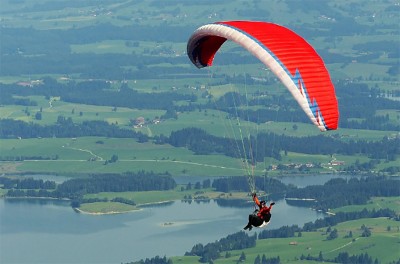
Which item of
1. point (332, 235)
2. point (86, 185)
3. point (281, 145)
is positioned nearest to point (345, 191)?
point (332, 235)

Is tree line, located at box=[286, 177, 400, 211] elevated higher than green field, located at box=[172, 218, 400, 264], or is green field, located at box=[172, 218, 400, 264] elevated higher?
tree line, located at box=[286, 177, 400, 211]

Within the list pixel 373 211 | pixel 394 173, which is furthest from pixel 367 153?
pixel 373 211

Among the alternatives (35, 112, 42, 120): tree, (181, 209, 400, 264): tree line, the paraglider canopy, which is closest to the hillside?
(35, 112, 42, 120): tree

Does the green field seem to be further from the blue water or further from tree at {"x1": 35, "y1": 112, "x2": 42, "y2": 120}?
tree at {"x1": 35, "y1": 112, "x2": 42, "y2": 120}

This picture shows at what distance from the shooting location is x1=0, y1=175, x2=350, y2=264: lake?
83.1 metres

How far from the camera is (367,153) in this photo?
400ft

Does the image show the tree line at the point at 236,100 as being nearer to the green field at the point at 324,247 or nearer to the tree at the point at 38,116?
the tree at the point at 38,116

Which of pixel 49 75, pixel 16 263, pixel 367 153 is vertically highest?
pixel 49 75

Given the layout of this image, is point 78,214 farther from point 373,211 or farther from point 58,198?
point 373,211

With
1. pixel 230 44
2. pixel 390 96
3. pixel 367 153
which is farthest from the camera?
pixel 230 44

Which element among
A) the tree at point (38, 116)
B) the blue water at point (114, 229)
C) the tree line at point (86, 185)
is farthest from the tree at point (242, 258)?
the tree at point (38, 116)

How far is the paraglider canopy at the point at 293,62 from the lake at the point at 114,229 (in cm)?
3647

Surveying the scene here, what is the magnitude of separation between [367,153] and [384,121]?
17.1 metres

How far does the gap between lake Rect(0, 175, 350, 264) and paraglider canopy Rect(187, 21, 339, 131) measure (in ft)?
120
